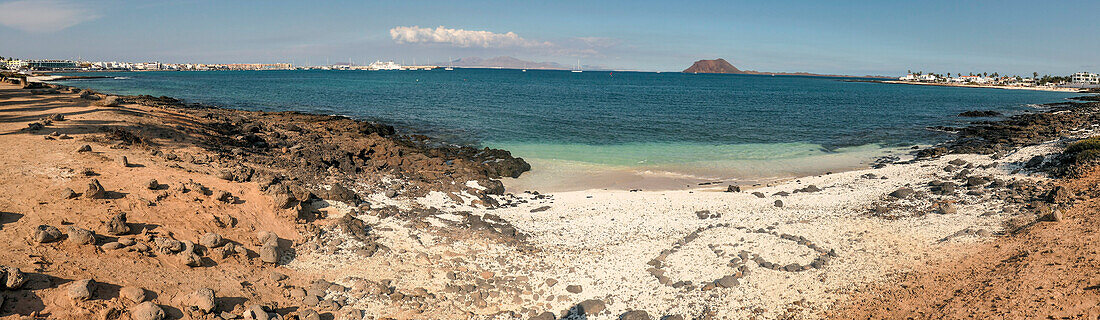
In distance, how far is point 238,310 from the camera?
7766 millimetres

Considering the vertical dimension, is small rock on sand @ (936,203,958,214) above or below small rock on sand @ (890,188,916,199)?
below

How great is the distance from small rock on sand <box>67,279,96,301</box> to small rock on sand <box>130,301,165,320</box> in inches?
21.9

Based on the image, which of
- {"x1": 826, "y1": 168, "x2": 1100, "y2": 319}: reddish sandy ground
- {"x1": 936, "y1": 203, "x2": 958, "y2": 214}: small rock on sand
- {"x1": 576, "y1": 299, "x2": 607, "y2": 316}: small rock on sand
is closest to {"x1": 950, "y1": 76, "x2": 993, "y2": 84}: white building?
{"x1": 936, "y1": 203, "x2": 958, "y2": 214}: small rock on sand

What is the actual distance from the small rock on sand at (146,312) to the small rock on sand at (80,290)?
21.9 inches

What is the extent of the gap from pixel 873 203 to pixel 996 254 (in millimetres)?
4527

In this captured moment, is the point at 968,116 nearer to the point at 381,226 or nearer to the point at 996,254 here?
the point at 996,254

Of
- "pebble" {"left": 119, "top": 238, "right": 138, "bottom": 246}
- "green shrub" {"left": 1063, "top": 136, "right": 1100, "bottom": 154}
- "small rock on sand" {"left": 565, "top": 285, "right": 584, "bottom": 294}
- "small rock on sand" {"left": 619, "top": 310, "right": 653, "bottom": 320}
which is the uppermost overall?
"green shrub" {"left": 1063, "top": 136, "right": 1100, "bottom": 154}

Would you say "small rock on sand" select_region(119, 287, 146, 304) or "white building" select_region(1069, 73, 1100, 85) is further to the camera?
"white building" select_region(1069, 73, 1100, 85)

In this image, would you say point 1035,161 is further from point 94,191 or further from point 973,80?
point 973,80

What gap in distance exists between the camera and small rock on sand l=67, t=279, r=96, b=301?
688cm

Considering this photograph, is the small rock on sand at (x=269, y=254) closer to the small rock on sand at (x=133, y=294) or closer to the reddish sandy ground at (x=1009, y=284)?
the small rock on sand at (x=133, y=294)

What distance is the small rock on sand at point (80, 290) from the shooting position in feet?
22.6

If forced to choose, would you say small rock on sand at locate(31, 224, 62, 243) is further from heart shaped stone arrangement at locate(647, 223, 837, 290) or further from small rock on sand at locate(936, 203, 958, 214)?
small rock on sand at locate(936, 203, 958, 214)

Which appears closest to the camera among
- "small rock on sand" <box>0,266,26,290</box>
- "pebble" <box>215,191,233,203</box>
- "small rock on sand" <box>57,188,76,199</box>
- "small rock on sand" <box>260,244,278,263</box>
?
"small rock on sand" <box>0,266,26,290</box>
